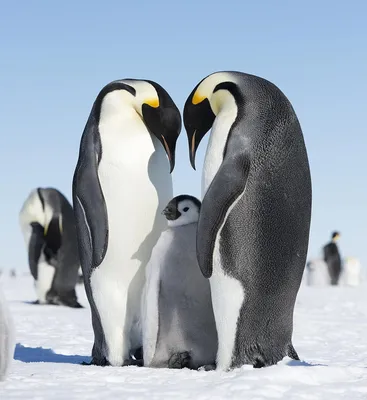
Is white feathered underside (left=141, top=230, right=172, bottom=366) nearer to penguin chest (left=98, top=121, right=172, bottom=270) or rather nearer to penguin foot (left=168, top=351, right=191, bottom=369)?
penguin foot (left=168, top=351, right=191, bottom=369)

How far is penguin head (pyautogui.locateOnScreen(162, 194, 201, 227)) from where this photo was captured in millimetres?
5473

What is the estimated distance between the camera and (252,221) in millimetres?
5129

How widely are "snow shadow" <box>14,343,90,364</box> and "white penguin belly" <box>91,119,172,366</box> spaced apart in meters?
0.73

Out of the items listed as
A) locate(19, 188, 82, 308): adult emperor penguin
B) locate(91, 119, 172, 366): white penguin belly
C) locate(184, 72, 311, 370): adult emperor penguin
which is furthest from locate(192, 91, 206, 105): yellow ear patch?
locate(19, 188, 82, 308): adult emperor penguin

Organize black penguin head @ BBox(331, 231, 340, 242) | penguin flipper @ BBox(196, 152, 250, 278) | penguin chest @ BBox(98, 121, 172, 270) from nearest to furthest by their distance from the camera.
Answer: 1. penguin flipper @ BBox(196, 152, 250, 278)
2. penguin chest @ BBox(98, 121, 172, 270)
3. black penguin head @ BBox(331, 231, 340, 242)

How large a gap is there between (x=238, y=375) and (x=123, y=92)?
224cm

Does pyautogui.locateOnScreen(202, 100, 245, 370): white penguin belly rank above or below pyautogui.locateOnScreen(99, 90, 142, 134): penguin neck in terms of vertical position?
below

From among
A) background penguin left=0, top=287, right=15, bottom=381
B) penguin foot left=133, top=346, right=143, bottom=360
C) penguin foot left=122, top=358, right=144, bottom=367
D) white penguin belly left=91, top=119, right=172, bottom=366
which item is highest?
white penguin belly left=91, top=119, right=172, bottom=366

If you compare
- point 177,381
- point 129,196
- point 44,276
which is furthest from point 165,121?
point 44,276

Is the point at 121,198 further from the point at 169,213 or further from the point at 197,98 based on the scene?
the point at 197,98

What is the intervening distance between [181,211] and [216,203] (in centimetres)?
49

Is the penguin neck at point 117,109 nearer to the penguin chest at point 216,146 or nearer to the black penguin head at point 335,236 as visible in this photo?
the penguin chest at point 216,146

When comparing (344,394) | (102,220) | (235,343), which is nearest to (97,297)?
(102,220)

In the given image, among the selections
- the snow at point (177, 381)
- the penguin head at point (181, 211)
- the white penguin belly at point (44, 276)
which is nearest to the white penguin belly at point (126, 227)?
the penguin head at point (181, 211)
